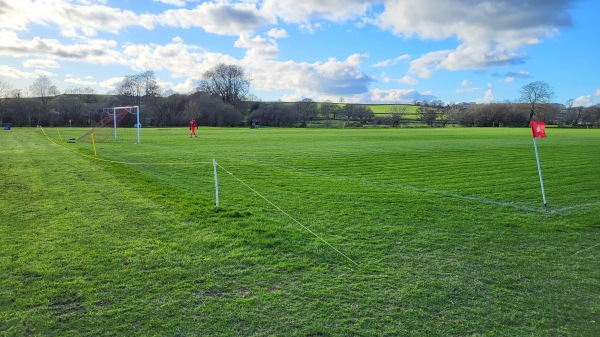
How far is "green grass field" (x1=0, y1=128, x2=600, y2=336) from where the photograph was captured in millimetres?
4633

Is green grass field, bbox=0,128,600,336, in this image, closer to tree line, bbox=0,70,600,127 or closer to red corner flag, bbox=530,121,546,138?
red corner flag, bbox=530,121,546,138

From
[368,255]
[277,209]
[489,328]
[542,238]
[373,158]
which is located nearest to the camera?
[489,328]

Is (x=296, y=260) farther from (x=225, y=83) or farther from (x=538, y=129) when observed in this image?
(x=225, y=83)

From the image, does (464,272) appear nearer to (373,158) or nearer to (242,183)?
(242,183)

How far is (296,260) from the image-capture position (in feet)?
21.6

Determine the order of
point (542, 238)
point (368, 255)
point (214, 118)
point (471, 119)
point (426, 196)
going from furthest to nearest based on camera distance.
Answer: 1. point (471, 119)
2. point (214, 118)
3. point (426, 196)
4. point (542, 238)
5. point (368, 255)

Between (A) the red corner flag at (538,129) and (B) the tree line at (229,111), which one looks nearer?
(A) the red corner flag at (538,129)

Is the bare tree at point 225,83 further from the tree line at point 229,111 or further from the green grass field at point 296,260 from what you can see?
the green grass field at point 296,260

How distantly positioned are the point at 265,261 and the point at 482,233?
480 cm

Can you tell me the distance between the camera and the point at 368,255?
683cm

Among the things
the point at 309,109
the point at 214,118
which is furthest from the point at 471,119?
the point at 214,118

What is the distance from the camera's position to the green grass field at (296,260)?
463 centimetres

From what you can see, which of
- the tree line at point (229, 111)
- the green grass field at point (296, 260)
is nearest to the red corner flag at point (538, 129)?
the green grass field at point (296, 260)

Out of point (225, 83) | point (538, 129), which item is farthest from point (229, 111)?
point (538, 129)
